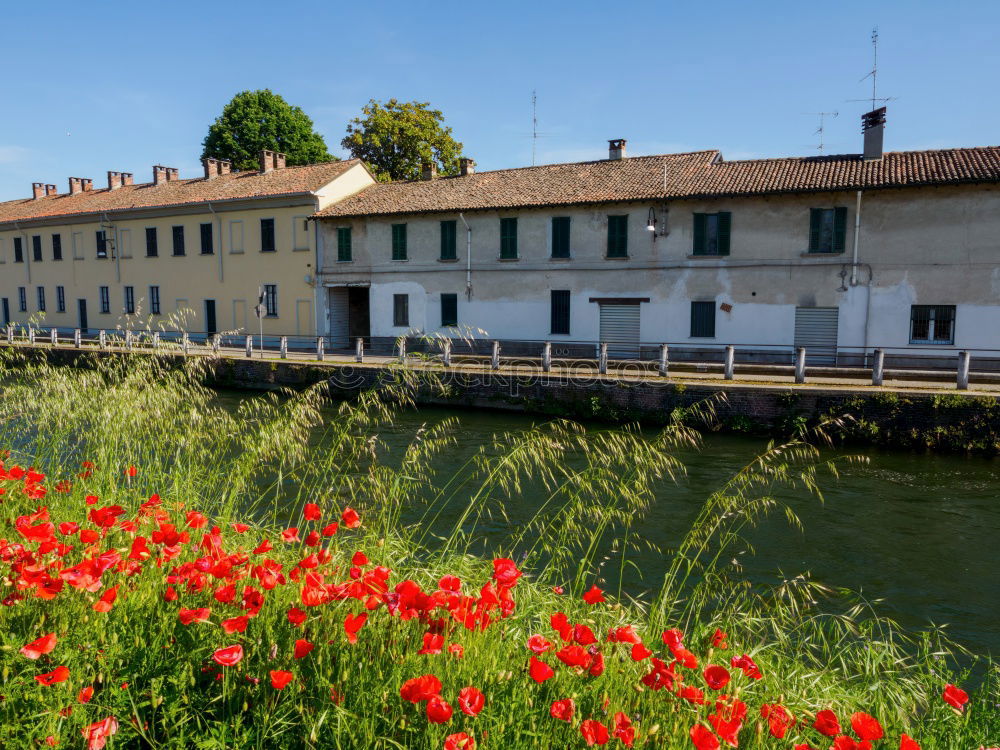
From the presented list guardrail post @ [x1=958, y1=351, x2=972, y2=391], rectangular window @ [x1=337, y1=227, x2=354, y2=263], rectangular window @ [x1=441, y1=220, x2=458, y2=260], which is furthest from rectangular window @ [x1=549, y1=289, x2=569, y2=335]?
guardrail post @ [x1=958, y1=351, x2=972, y2=391]

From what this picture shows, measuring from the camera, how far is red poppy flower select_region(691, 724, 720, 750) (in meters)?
2.02

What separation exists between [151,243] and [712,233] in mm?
25797

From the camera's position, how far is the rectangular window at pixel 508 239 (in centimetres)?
2492

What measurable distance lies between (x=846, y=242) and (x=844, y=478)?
1107cm

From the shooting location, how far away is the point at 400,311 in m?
27.3

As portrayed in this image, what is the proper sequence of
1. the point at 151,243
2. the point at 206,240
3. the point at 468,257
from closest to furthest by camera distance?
the point at 468,257
the point at 206,240
the point at 151,243

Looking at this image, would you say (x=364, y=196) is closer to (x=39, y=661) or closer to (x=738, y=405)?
(x=738, y=405)

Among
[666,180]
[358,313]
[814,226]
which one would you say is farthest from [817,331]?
[358,313]

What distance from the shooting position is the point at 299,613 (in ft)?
8.54

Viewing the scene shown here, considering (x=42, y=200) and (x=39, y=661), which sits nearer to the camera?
(x=39, y=661)

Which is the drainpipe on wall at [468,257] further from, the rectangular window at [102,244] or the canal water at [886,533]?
the rectangular window at [102,244]

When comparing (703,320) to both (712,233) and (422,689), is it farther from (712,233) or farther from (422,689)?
(422,689)

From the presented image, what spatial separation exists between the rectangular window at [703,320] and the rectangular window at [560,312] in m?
4.32

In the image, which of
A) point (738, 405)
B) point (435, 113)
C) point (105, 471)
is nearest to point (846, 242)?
point (738, 405)
